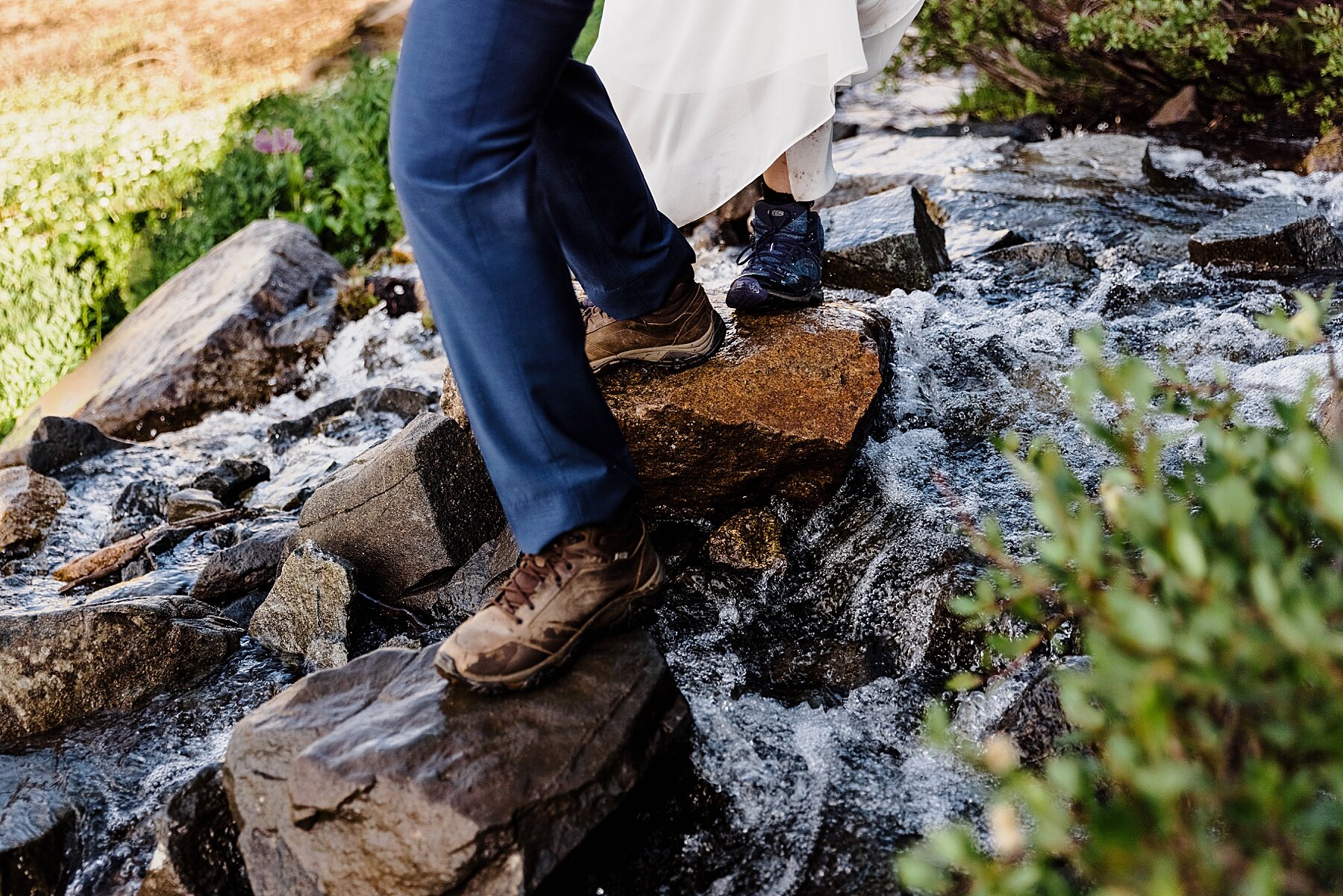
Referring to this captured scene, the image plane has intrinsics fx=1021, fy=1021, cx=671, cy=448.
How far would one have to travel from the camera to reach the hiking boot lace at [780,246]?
9.62 feet

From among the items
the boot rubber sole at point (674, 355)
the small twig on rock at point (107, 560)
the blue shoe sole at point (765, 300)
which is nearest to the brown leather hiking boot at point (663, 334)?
the boot rubber sole at point (674, 355)

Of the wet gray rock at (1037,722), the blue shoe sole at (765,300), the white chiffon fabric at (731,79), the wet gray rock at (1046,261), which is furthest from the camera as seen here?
the wet gray rock at (1046,261)

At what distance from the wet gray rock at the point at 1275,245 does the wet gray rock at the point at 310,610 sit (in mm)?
3510

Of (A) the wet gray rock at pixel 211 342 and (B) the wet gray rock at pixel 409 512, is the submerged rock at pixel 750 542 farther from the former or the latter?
(A) the wet gray rock at pixel 211 342

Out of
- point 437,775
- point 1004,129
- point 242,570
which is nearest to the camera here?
point 437,775

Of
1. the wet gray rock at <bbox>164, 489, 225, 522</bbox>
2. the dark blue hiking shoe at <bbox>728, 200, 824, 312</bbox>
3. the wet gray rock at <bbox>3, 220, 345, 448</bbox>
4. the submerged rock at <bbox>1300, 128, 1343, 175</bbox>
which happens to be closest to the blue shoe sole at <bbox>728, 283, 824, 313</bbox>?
the dark blue hiking shoe at <bbox>728, 200, 824, 312</bbox>

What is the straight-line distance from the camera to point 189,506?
3.90 meters

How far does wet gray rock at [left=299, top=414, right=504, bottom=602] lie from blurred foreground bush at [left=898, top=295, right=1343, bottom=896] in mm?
1982

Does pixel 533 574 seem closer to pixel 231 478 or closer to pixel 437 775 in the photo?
pixel 437 775

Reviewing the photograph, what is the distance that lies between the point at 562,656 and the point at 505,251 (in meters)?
0.80

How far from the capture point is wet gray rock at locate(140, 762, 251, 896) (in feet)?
6.56

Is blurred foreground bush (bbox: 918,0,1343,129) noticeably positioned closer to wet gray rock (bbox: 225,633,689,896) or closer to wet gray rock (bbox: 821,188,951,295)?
wet gray rock (bbox: 821,188,951,295)

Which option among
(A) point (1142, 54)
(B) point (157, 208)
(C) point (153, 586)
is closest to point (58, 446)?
(C) point (153, 586)

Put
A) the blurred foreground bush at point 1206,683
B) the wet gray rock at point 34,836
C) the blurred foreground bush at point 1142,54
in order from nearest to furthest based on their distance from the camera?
the blurred foreground bush at point 1206,683 → the wet gray rock at point 34,836 → the blurred foreground bush at point 1142,54
